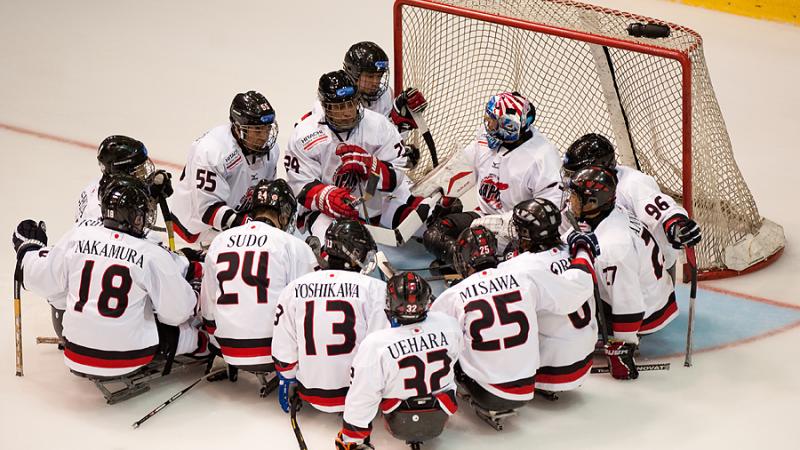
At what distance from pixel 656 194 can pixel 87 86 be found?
519 cm

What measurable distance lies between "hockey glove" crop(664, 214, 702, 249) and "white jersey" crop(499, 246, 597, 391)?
0.61 m

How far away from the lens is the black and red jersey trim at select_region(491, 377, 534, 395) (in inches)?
189

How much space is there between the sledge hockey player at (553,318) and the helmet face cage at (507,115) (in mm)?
922

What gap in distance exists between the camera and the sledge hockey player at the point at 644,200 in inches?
214

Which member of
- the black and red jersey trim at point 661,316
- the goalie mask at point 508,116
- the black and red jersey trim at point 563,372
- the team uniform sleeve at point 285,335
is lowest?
the black and red jersey trim at point 563,372

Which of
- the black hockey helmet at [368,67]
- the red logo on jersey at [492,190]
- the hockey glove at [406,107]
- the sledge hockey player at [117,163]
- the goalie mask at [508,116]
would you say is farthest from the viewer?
the hockey glove at [406,107]

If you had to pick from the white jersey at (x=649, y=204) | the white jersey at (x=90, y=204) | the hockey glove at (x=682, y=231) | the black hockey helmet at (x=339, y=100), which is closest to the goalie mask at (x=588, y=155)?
the white jersey at (x=649, y=204)

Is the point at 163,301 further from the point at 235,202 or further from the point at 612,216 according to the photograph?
the point at 612,216

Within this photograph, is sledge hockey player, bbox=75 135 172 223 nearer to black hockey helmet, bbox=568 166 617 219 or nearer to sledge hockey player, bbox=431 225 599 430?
sledge hockey player, bbox=431 225 599 430

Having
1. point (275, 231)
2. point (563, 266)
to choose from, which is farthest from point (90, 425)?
point (563, 266)

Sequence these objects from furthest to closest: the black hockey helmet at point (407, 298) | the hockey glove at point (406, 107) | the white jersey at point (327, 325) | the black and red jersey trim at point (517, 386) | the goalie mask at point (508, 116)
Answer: the hockey glove at point (406, 107) → the goalie mask at point (508, 116) → the black and red jersey trim at point (517, 386) → the white jersey at point (327, 325) → the black hockey helmet at point (407, 298)

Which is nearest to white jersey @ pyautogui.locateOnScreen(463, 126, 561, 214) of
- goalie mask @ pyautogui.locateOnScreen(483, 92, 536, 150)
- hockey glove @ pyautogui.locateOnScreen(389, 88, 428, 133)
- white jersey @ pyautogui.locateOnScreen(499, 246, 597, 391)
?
goalie mask @ pyautogui.locateOnScreen(483, 92, 536, 150)

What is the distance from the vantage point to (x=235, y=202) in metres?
6.29

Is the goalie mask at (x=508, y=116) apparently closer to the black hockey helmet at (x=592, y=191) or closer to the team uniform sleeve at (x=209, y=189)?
the black hockey helmet at (x=592, y=191)
